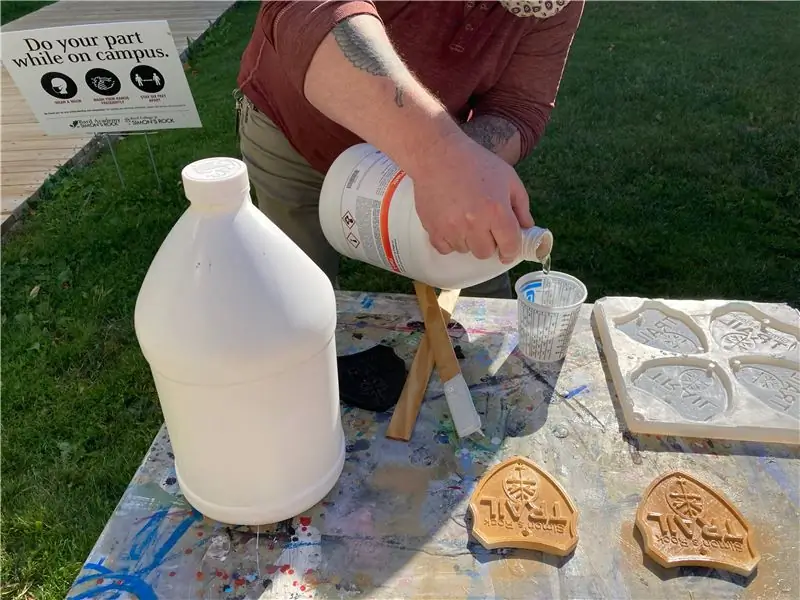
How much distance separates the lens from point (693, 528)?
1.00 m

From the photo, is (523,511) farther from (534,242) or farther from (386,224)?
(386,224)

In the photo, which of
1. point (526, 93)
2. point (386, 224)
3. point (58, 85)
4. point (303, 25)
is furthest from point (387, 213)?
point (58, 85)

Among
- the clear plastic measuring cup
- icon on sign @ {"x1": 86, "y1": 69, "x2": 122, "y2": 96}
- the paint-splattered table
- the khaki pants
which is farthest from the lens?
icon on sign @ {"x1": 86, "y1": 69, "x2": 122, "y2": 96}

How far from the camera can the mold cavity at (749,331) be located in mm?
1331

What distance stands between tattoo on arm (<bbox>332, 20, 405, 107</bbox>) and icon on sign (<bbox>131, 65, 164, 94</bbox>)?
1.81 metres

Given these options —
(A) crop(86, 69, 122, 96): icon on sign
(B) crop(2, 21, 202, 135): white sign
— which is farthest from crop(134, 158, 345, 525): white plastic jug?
(A) crop(86, 69, 122, 96): icon on sign

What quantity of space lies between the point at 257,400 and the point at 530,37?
1.05 meters

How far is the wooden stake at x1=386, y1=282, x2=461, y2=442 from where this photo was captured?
1.18 metres

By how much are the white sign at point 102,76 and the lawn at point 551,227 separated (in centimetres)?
61

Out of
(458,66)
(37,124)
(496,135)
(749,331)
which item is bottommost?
(37,124)

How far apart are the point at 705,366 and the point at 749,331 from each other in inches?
7.0

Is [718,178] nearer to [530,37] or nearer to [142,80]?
[530,37]

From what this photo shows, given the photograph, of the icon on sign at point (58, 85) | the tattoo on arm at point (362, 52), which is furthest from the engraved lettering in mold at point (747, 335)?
the icon on sign at point (58, 85)

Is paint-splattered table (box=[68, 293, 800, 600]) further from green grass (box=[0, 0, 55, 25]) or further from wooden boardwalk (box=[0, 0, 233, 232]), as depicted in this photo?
green grass (box=[0, 0, 55, 25])
